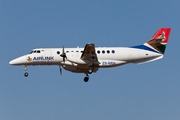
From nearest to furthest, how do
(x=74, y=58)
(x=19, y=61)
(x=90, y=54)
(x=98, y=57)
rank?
(x=90, y=54) < (x=74, y=58) < (x=98, y=57) < (x=19, y=61)

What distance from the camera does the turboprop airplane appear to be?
30719 mm

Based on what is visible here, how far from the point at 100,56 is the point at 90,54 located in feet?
7.84

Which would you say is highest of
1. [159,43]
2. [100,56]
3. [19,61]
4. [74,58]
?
[159,43]

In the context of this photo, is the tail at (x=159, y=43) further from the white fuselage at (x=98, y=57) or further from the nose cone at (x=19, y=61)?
the nose cone at (x=19, y=61)

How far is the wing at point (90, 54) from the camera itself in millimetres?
27925

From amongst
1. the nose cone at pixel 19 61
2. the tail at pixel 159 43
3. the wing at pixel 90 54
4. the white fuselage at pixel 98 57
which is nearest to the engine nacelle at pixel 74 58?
the wing at pixel 90 54

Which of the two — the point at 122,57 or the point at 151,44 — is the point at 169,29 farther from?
the point at 122,57

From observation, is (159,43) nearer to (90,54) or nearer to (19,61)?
(90,54)

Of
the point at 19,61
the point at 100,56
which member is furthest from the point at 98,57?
the point at 19,61

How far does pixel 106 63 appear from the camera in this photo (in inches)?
→ 1209

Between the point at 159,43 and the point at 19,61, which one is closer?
the point at 159,43

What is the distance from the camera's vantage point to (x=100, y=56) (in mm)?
31078

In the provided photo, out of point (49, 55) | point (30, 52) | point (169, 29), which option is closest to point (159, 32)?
point (169, 29)

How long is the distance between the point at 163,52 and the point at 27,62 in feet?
54.1
